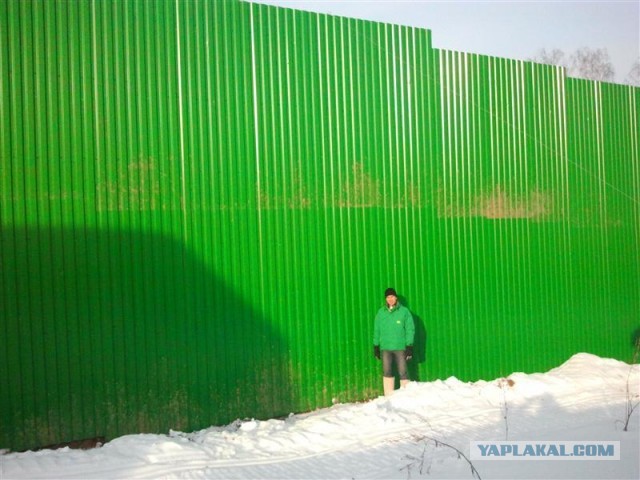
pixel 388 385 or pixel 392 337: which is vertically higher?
pixel 392 337

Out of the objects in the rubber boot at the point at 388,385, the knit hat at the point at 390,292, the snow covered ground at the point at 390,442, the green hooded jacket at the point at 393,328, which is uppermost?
the knit hat at the point at 390,292

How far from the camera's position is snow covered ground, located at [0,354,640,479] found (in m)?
6.74

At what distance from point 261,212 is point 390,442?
11.4ft

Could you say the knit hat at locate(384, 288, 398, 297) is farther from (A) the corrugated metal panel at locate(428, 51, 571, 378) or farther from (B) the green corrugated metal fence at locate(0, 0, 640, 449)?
(A) the corrugated metal panel at locate(428, 51, 571, 378)

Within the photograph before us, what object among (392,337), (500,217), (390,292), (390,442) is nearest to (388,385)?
(392,337)

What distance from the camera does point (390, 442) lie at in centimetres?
774

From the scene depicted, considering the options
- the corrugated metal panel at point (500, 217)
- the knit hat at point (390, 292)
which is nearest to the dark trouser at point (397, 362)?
the knit hat at point (390, 292)

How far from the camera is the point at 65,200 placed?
7906mm

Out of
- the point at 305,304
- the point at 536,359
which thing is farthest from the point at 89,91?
the point at 536,359

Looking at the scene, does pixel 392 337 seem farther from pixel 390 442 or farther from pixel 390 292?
pixel 390 442

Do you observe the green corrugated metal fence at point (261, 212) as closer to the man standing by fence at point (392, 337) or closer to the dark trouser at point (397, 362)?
the man standing by fence at point (392, 337)

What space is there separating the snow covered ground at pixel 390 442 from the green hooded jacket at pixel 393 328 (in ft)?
2.25

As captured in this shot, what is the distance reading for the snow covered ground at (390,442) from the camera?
6.74m

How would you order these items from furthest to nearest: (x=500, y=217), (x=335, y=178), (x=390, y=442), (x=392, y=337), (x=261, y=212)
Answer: (x=500, y=217)
(x=335, y=178)
(x=392, y=337)
(x=261, y=212)
(x=390, y=442)
